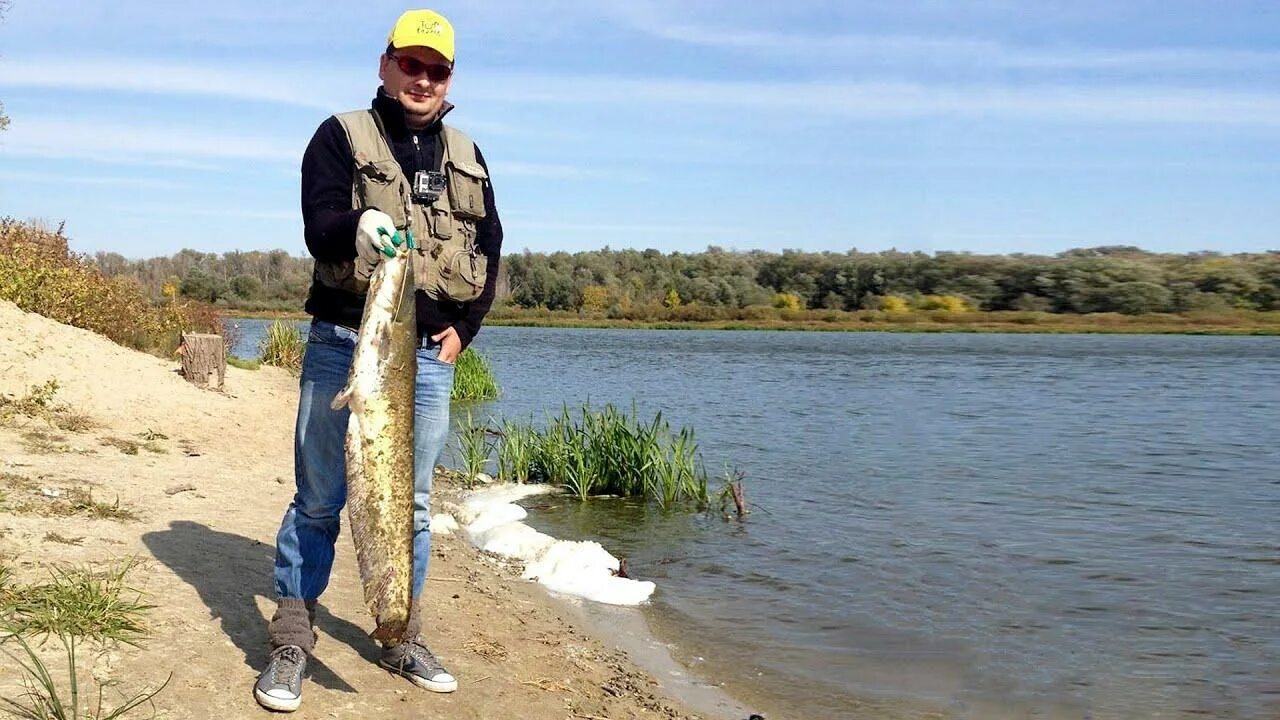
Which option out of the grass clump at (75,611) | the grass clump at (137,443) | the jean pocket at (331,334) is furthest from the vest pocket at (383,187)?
the grass clump at (137,443)

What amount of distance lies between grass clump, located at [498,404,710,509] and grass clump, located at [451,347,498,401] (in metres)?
9.89

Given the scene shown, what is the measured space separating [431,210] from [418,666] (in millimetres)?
1946

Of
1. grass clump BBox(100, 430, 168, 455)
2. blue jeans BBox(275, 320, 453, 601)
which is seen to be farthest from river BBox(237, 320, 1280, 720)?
grass clump BBox(100, 430, 168, 455)

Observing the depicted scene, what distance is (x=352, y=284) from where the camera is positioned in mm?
4109

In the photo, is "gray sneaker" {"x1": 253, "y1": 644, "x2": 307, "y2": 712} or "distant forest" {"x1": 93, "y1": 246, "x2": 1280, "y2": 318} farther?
"distant forest" {"x1": 93, "y1": 246, "x2": 1280, "y2": 318}

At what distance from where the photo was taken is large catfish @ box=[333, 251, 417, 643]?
394 centimetres

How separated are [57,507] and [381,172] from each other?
3.83 m

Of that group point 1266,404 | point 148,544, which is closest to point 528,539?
point 148,544

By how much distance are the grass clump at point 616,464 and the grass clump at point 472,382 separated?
9.89m

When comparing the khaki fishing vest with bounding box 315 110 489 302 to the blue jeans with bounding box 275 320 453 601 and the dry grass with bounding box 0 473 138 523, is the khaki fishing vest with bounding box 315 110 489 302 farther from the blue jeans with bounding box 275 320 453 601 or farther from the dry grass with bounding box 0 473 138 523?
the dry grass with bounding box 0 473 138 523

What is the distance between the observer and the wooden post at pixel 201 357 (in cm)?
1477

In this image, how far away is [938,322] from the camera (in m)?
75.2

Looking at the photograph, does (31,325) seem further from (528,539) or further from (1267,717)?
(1267,717)

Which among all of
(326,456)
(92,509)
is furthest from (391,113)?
(92,509)
